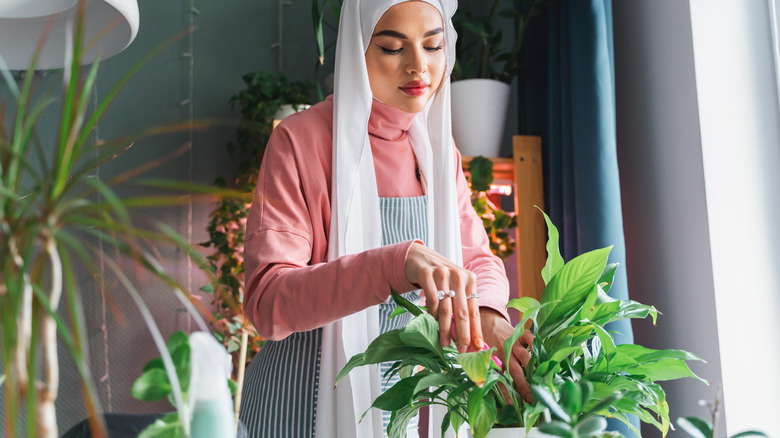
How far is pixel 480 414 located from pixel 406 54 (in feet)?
2.21

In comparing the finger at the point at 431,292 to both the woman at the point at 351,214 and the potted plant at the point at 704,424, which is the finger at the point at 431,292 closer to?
the woman at the point at 351,214

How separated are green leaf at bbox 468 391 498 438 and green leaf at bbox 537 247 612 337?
126 millimetres

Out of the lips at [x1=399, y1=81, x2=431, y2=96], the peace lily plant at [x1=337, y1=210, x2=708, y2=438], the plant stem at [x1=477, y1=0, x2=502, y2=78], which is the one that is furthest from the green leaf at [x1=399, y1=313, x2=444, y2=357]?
the plant stem at [x1=477, y1=0, x2=502, y2=78]

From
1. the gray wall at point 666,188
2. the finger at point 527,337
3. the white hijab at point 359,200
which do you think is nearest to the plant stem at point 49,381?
the finger at point 527,337

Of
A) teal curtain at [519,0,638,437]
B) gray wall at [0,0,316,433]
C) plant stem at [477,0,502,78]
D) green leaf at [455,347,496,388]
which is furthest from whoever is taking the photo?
gray wall at [0,0,316,433]

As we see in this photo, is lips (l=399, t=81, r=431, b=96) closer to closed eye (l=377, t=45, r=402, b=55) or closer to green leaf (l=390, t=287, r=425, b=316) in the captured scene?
closed eye (l=377, t=45, r=402, b=55)

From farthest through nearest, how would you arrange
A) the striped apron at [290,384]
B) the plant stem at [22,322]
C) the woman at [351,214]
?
the striped apron at [290,384], the woman at [351,214], the plant stem at [22,322]

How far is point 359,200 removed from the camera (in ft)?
3.85

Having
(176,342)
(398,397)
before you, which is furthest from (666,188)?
(176,342)

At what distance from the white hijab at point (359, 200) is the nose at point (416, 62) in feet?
0.24

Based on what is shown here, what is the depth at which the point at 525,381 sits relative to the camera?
77 centimetres

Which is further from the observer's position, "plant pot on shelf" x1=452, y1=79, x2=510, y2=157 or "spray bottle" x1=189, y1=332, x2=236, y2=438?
"plant pot on shelf" x1=452, y1=79, x2=510, y2=157

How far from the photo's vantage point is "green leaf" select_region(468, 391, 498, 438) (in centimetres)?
67

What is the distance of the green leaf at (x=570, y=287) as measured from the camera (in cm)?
76
